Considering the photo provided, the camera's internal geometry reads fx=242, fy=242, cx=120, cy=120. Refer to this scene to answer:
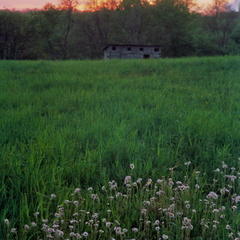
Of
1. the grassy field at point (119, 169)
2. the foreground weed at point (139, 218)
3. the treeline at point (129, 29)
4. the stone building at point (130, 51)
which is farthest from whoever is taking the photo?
the treeline at point (129, 29)

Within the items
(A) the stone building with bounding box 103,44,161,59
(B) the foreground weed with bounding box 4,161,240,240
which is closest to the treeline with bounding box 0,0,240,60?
(A) the stone building with bounding box 103,44,161,59

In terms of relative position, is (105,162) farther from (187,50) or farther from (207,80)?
(187,50)

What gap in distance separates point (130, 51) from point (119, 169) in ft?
139

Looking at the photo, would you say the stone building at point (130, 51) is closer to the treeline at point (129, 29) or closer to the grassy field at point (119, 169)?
the treeline at point (129, 29)

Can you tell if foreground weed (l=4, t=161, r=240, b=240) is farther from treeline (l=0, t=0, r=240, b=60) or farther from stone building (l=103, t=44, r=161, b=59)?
treeline (l=0, t=0, r=240, b=60)

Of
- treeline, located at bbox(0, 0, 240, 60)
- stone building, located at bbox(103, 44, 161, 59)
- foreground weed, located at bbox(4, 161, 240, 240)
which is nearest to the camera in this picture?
foreground weed, located at bbox(4, 161, 240, 240)

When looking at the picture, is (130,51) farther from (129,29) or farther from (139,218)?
(139,218)

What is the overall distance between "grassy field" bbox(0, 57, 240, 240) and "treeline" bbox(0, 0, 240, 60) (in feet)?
139

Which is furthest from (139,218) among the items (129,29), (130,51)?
(129,29)

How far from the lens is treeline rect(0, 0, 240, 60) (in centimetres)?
4850

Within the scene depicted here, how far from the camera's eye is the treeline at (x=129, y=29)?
48.5 m

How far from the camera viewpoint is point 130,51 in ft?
142

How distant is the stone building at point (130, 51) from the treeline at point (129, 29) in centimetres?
1222

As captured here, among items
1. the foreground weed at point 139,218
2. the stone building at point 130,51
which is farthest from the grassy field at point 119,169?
the stone building at point 130,51
